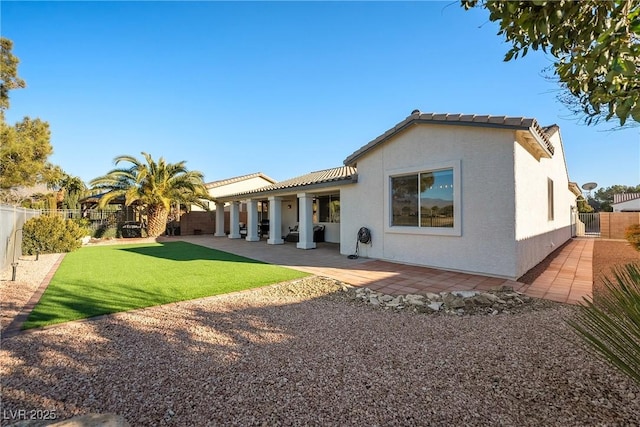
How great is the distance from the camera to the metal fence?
920cm

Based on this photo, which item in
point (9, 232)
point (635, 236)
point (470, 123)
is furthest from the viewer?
point (635, 236)

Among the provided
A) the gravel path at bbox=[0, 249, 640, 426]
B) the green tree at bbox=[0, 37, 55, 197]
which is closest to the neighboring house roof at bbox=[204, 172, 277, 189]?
the green tree at bbox=[0, 37, 55, 197]

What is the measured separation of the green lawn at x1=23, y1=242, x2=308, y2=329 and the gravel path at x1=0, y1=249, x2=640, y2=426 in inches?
36.4

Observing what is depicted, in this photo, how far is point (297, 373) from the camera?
3449 millimetres

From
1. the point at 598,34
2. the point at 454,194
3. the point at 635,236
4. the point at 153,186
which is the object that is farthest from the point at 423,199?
the point at 153,186

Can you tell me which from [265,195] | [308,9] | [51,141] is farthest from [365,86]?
[51,141]

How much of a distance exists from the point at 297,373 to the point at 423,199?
24.8ft

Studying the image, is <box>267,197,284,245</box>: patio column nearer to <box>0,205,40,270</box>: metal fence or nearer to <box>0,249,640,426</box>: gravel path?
<box>0,205,40,270</box>: metal fence

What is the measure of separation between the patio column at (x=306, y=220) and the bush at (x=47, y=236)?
40.6 ft

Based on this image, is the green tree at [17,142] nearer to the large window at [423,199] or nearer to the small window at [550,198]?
the large window at [423,199]

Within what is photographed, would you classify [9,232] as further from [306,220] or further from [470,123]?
[470,123]

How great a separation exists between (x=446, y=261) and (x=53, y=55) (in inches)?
603

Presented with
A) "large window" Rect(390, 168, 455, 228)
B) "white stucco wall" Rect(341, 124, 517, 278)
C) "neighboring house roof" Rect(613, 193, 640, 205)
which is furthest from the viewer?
"neighboring house roof" Rect(613, 193, 640, 205)

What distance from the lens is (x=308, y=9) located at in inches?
391
